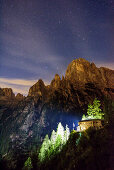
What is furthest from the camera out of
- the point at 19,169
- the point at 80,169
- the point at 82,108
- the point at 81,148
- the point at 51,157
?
the point at 82,108

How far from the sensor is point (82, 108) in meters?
196

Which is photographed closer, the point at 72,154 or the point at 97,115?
the point at 72,154

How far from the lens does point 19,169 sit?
422 ft

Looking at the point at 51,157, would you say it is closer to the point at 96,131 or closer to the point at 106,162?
the point at 96,131

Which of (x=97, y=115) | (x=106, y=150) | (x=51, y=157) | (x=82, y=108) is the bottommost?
(x=51, y=157)

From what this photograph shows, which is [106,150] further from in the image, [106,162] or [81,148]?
[81,148]

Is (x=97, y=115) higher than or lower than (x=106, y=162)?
higher

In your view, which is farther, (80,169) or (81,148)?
(81,148)

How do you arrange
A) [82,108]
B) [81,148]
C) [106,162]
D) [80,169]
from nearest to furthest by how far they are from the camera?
1. [106,162]
2. [80,169]
3. [81,148]
4. [82,108]

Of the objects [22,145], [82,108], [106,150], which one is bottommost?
[22,145]

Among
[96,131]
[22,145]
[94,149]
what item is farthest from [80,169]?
[22,145]

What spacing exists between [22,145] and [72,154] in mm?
155650

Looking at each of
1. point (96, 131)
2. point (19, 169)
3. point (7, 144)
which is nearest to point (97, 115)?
point (96, 131)

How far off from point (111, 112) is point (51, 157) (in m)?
32.9
